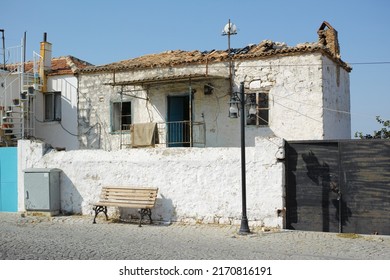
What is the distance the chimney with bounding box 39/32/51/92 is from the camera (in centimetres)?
1881

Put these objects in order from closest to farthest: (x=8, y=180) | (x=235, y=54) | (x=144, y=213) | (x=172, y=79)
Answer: (x=144, y=213), (x=8, y=180), (x=172, y=79), (x=235, y=54)

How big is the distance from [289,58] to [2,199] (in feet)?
34.8

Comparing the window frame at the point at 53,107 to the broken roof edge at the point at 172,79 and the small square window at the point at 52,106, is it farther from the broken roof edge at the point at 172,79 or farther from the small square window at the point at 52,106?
the broken roof edge at the point at 172,79

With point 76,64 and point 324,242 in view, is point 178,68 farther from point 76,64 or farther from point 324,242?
point 324,242

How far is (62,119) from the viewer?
1845 cm

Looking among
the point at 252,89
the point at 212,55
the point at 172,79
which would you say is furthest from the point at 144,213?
the point at 212,55

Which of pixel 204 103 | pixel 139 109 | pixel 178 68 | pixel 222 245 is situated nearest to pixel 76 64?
pixel 139 109

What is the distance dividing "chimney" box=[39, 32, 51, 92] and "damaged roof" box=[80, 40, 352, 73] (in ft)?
7.22

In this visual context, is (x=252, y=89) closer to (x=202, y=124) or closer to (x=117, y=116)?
(x=202, y=124)

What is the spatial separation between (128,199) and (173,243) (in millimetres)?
3012

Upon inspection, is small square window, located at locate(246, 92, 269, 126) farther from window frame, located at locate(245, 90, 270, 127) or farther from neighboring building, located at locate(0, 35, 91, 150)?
neighboring building, located at locate(0, 35, 91, 150)

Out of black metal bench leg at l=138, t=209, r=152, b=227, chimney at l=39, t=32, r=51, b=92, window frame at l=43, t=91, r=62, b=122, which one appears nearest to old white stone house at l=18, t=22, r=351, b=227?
black metal bench leg at l=138, t=209, r=152, b=227
